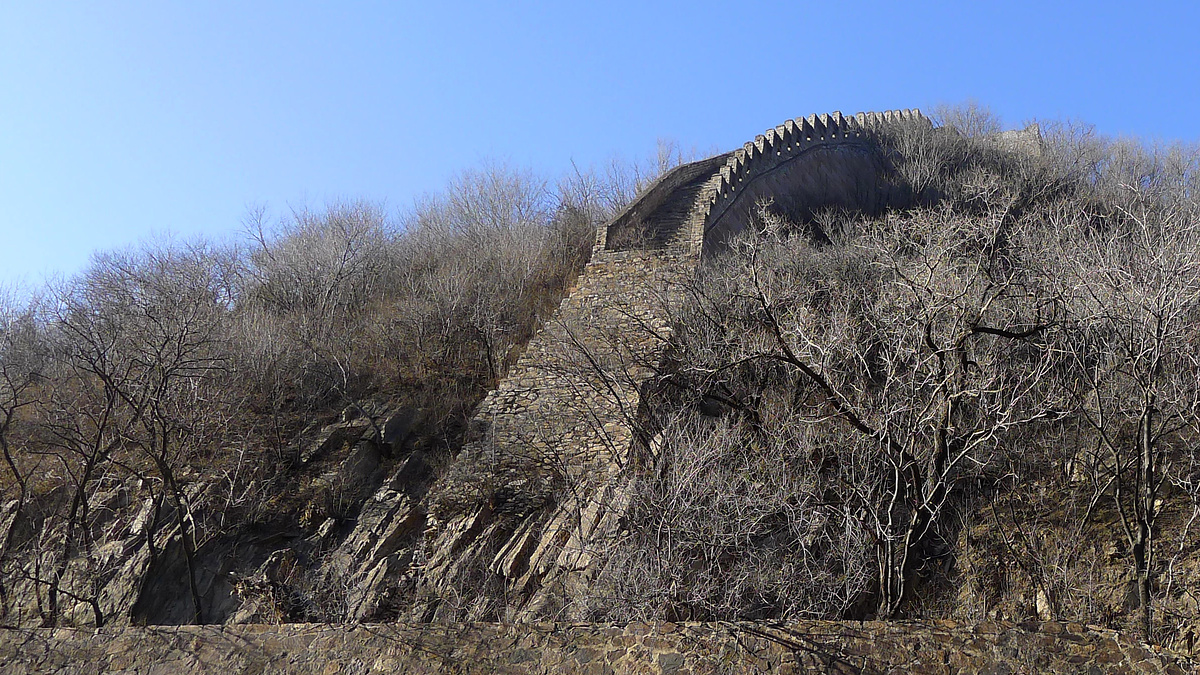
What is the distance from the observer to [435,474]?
13.7m

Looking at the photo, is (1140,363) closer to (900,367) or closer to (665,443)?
(900,367)

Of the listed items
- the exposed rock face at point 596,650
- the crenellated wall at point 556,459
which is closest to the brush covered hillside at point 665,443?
the crenellated wall at point 556,459

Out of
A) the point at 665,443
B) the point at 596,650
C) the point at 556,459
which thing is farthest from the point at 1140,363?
the point at 596,650

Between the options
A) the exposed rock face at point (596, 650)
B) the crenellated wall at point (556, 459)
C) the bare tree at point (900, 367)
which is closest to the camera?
the exposed rock face at point (596, 650)

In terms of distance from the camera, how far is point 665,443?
11883 mm

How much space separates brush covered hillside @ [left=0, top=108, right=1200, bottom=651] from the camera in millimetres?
9242

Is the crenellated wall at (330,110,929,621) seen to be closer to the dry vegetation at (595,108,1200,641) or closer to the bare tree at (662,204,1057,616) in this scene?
A: the dry vegetation at (595,108,1200,641)

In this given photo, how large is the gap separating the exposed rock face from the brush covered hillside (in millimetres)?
2217

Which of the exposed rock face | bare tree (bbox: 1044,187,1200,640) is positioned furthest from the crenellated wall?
the exposed rock face

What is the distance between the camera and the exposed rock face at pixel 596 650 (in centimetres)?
348

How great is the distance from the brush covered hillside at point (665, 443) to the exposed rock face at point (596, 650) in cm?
222

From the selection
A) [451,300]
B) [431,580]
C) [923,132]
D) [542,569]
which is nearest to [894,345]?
[542,569]

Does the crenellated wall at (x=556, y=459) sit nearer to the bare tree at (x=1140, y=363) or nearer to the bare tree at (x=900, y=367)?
the bare tree at (x=900, y=367)

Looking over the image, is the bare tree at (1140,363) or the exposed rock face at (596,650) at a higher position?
the bare tree at (1140,363)
